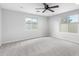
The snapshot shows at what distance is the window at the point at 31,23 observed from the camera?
5793mm

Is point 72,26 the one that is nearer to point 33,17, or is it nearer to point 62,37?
point 62,37

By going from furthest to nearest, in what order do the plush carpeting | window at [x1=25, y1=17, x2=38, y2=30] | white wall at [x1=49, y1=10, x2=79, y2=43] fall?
window at [x1=25, y1=17, x2=38, y2=30] < white wall at [x1=49, y1=10, x2=79, y2=43] < the plush carpeting

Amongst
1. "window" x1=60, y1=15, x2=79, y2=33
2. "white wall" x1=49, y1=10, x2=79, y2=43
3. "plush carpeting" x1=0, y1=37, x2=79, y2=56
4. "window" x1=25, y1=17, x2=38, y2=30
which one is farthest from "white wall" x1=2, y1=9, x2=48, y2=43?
"window" x1=60, y1=15, x2=79, y2=33

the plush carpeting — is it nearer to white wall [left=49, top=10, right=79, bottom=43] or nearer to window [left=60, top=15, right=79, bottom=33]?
white wall [left=49, top=10, right=79, bottom=43]

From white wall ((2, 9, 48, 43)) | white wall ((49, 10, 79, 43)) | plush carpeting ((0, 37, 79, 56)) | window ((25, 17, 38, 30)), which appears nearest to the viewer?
plush carpeting ((0, 37, 79, 56))

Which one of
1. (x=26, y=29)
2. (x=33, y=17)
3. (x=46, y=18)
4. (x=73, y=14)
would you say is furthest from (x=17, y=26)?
(x=73, y=14)

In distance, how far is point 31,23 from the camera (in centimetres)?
612

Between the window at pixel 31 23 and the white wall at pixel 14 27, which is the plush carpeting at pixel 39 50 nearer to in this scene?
the white wall at pixel 14 27

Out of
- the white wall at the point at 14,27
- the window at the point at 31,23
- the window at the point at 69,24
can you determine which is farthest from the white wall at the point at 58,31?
the white wall at the point at 14,27

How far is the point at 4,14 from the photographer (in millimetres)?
4312

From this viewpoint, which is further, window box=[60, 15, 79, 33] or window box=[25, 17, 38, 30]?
window box=[25, 17, 38, 30]

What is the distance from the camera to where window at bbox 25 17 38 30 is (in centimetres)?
579

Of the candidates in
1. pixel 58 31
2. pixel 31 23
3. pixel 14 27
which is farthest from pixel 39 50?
pixel 58 31

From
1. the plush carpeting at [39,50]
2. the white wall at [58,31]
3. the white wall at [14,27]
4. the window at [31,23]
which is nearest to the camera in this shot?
the plush carpeting at [39,50]
